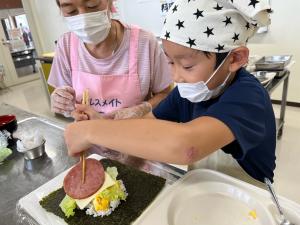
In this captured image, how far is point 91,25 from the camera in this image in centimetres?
98

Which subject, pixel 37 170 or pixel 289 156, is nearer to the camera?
pixel 37 170

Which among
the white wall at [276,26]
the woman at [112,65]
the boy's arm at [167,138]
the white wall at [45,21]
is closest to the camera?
the boy's arm at [167,138]

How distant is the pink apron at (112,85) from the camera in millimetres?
1074

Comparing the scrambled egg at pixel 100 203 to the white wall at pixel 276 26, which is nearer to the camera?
the scrambled egg at pixel 100 203

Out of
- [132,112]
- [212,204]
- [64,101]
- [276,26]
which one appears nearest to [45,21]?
[276,26]

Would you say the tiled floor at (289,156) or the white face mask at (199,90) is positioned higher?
the white face mask at (199,90)

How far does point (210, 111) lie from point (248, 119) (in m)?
0.09

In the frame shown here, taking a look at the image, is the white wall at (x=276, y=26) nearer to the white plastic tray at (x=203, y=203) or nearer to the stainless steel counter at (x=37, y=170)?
the stainless steel counter at (x=37, y=170)

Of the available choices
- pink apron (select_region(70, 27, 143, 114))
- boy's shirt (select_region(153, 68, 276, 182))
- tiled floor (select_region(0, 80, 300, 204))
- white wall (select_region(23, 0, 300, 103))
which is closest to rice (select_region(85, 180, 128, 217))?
boy's shirt (select_region(153, 68, 276, 182))

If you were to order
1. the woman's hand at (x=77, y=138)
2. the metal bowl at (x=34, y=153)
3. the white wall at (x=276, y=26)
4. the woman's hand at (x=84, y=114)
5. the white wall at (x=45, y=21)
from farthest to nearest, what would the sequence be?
the white wall at (x=45, y=21) → the white wall at (x=276, y=26) → the metal bowl at (x=34, y=153) → the woman's hand at (x=84, y=114) → the woman's hand at (x=77, y=138)

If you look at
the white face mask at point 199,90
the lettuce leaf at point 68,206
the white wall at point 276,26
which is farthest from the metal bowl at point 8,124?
the white wall at point 276,26

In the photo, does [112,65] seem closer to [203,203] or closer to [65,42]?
[65,42]

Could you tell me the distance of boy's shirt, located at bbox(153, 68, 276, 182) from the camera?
22.7 inches

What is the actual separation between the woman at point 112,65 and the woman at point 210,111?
0.38 m
